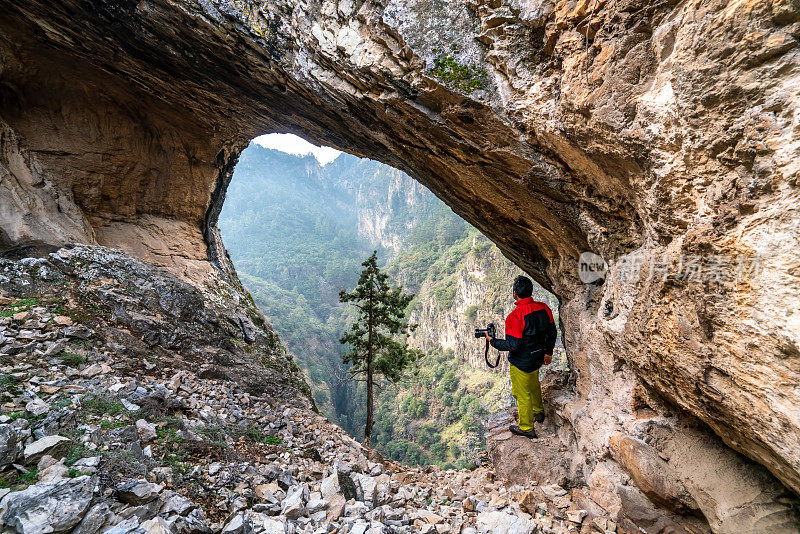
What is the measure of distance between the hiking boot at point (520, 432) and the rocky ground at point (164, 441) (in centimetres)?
74

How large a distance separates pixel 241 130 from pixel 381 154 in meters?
4.33

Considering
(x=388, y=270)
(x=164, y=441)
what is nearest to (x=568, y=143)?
(x=164, y=441)

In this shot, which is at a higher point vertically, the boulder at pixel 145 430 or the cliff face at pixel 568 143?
the cliff face at pixel 568 143

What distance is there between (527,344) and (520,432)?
5.24 ft

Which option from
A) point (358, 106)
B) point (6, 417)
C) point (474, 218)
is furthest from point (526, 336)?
point (6, 417)

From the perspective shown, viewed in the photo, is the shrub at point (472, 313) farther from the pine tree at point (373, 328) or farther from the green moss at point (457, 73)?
the green moss at point (457, 73)

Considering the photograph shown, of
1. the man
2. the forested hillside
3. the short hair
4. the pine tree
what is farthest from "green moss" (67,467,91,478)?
the pine tree

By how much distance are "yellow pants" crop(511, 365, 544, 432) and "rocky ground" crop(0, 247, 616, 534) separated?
94cm

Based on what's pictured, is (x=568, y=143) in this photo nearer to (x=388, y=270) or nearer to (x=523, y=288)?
(x=523, y=288)

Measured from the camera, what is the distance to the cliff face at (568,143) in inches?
85.0

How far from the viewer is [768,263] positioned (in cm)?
205

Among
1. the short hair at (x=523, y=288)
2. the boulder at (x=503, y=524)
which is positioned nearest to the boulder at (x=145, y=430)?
the boulder at (x=503, y=524)

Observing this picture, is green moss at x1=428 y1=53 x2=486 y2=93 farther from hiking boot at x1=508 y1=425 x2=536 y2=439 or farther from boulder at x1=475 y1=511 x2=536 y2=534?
hiking boot at x1=508 y1=425 x2=536 y2=439

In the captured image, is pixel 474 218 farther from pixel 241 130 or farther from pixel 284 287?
pixel 284 287
